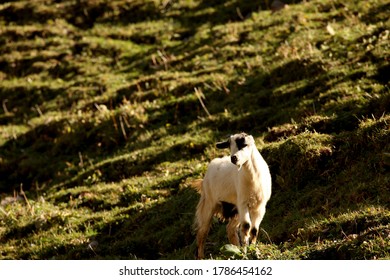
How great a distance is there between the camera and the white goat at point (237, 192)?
9062mm

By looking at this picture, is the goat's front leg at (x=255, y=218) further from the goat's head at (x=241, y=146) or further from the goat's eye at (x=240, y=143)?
the goat's eye at (x=240, y=143)

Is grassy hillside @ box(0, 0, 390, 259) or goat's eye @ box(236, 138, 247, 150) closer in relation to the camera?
goat's eye @ box(236, 138, 247, 150)

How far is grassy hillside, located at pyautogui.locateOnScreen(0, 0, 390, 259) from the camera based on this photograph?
36.6ft

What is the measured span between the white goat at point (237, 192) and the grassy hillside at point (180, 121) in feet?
2.17

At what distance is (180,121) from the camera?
1878 centimetres

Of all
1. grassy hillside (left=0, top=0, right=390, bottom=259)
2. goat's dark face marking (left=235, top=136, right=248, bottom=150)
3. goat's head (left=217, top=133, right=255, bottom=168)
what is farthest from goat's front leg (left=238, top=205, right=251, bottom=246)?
goat's dark face marking (left=235, top=136, right=248, bottom=150)

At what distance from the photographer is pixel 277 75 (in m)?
18.9

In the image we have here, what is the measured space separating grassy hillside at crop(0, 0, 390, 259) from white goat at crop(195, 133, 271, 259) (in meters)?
0.66

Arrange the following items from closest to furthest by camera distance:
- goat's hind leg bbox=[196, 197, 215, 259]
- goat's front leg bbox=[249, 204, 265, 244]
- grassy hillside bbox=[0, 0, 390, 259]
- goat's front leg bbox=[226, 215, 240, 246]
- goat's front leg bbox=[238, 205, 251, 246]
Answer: goat's front leg bbox=[238, 205, 251, 246], goat's front leg bbox=[249, 204, 265, 244], goat's front leg bbox=[226, 215, 240, 246], goat's hind leg bbox=[196, 197, 215, 259], grassy hillside bbox=[0, 0, 390, 259]

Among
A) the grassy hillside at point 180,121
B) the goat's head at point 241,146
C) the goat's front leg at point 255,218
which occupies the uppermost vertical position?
the goat's head at point 241,146

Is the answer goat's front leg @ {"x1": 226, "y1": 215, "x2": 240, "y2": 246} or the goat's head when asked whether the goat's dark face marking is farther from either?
goat's front leg @ {"x1": 226, "y1": 215, "x2": 240, "y2": 246}

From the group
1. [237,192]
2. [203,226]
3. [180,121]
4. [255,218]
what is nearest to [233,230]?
[203,226]

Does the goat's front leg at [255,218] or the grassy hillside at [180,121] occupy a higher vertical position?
the goat's front leg at [255,218]

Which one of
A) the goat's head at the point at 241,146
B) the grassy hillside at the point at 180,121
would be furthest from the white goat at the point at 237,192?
the grassy hillside at the point at 180,121
